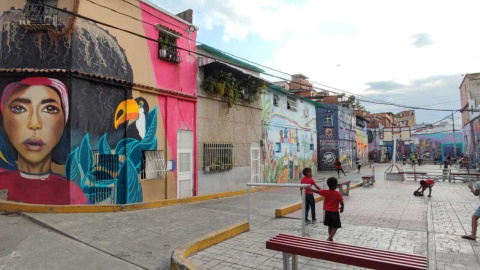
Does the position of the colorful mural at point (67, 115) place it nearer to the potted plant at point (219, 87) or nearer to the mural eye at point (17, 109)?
the mural eye at point (17, 109)

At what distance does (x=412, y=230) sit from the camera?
668 cm

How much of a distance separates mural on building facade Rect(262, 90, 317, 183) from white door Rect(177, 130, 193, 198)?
565cm

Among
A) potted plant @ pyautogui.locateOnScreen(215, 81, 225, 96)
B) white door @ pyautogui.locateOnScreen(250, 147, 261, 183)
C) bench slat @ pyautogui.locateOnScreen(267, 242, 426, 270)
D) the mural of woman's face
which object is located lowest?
bench slat @ pyautogui.locateOnScreen(267, 242, 426, 270)

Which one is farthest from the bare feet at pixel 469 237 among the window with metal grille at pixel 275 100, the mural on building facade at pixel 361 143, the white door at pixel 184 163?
the mural on building facade at pixel 361 143

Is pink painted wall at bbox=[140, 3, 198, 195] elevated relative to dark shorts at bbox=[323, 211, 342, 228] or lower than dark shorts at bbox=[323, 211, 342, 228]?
elevated

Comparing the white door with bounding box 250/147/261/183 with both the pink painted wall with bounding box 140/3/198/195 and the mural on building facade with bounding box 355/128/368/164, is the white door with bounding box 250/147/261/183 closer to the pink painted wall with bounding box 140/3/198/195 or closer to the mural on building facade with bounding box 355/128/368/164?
the pink painted wall with bounding box 140/3/198/195

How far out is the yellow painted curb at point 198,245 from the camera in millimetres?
4398

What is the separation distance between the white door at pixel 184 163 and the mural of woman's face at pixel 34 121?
4.11 metres

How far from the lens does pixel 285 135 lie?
1923 cm

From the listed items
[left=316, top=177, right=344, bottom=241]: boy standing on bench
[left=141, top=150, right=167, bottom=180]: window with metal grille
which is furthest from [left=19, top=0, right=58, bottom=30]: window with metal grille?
[left=316, top=177, right=344, bottom=241]: boy standing on bench

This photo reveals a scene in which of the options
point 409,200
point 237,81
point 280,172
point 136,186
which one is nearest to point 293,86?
point 280,172

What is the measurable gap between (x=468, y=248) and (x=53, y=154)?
31.8 feet

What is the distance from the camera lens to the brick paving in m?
4.75

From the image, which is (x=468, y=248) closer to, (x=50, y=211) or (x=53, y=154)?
(x=50, y=211)
